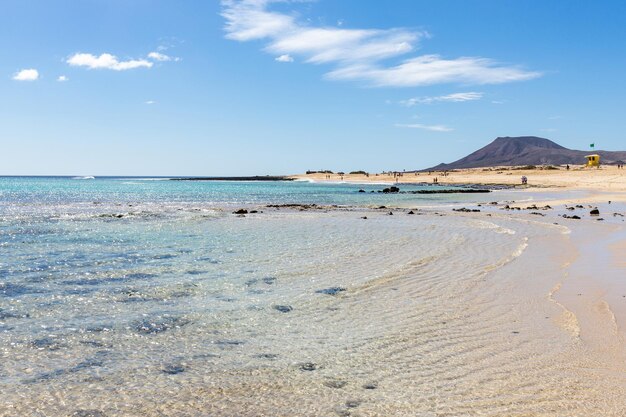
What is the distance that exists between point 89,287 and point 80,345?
193 inches

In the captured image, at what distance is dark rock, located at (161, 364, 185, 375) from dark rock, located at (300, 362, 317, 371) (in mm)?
1749

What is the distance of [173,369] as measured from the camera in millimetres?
7258

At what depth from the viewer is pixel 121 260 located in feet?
56.5

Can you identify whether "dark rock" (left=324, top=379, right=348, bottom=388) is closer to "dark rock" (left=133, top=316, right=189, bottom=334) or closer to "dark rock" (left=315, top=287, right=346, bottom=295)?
"dark rock" (left=133, top=316, right=189, bottom=334)

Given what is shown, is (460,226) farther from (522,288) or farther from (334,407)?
(334,407)

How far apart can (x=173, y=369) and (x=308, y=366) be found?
1984 mm

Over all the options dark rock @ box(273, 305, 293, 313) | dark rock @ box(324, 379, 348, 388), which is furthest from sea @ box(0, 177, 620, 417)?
dark rock @ box(273, 305, 293, 313)

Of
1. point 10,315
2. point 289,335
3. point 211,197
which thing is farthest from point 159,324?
point 211,197

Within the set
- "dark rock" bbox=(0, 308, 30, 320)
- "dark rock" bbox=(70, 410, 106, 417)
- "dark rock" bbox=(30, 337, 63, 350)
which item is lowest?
"dark rock" bbox=(70, 410, 106, 417)

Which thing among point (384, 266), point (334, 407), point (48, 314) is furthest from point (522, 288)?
point (48, 314)

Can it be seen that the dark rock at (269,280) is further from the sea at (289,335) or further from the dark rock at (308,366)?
the dark rock at (308,366)

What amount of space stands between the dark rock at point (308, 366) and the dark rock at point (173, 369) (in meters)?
1.75

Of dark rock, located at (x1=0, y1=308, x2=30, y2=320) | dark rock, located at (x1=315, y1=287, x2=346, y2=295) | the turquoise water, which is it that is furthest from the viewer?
the turquoise water

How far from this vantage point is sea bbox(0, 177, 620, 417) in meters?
6.25
